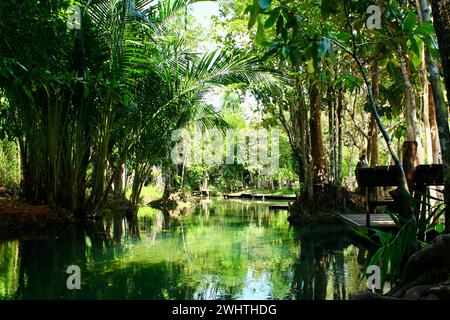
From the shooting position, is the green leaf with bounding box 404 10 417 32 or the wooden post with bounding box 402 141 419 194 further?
the wooden post with bounding box 402 141 419 194

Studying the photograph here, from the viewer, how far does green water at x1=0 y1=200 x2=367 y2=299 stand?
482 cm

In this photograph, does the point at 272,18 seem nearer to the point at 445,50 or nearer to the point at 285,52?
the point at 285,52

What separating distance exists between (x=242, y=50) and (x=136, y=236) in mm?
6724

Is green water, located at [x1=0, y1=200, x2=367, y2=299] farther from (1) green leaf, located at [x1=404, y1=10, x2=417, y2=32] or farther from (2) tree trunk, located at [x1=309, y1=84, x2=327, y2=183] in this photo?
(2) tree trunk, located at [x1=309, y1=84, x2=327, y2=183]

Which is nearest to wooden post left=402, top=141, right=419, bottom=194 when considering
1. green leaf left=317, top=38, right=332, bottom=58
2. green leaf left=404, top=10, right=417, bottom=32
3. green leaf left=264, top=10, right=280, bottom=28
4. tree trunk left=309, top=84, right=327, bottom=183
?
green leaf left=404, top=10, right=417, bottom=32

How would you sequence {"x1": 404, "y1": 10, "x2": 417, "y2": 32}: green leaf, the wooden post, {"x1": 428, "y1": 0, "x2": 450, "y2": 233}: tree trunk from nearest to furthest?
{"x1": 428, "y1": 0, "x2": 450, "y2": 233}: tree trunk → {"x1": 404, "y1": 10, "x2": 417, "y2": 32}: green leaf → the wooden post

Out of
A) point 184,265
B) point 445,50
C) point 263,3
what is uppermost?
point 263,3

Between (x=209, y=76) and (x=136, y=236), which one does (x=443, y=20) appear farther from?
(x=209, y=76)

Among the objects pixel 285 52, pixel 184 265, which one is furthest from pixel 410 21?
pixel 184 265

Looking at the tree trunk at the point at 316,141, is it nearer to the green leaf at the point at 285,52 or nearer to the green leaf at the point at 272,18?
the green leaf at the point at 285,52

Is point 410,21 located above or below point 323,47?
above

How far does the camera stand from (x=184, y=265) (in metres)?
6.40

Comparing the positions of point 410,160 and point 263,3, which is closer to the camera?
point 263,3

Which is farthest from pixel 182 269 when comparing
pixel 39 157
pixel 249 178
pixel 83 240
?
pixel 249 178
